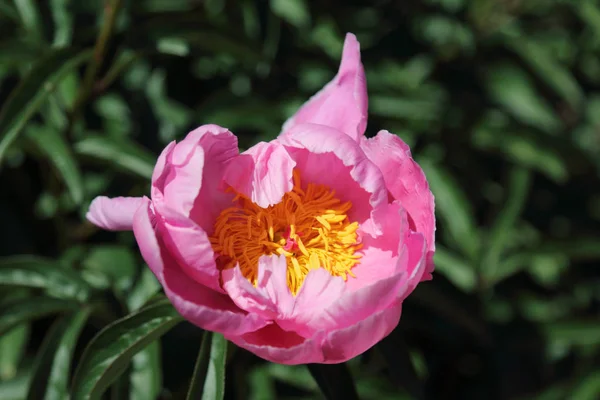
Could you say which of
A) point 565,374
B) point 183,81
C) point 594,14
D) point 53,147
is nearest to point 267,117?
point 183,81

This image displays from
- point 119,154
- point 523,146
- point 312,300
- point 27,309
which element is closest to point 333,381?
point 312,300

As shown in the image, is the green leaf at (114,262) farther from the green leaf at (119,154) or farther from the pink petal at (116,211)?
the pink petal at (116,211)

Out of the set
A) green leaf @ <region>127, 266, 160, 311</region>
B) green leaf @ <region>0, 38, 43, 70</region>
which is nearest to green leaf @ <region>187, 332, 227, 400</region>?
green leaf @ <region>127, 266, 160, 311</region>

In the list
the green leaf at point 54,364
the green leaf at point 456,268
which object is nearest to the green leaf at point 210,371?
the green leaf at point 54,364

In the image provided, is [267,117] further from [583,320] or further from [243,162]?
[583,320]

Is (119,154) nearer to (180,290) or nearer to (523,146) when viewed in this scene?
(180,290)

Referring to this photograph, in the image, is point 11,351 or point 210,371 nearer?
point 210,371
